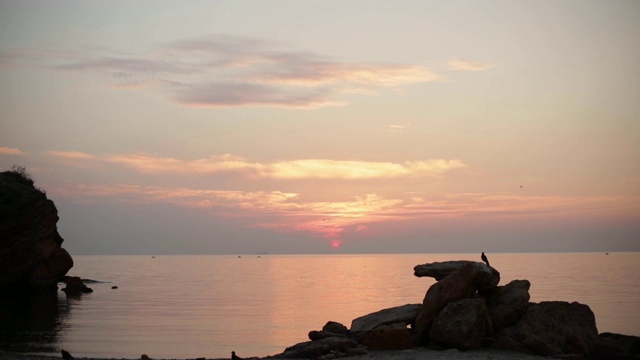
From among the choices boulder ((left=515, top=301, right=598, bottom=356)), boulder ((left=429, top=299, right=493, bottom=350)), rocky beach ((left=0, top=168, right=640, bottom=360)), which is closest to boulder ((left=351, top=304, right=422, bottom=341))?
rocky beach ((left=0, top=168, right=640, bottom=360))

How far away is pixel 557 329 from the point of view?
29.1m

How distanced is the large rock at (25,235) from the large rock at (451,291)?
207ft

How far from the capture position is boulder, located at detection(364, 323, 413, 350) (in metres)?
29.3

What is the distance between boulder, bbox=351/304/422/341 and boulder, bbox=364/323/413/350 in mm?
1646

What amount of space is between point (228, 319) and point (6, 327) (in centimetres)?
1683

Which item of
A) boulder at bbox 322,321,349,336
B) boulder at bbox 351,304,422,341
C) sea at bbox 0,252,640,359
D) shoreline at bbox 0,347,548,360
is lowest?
sea at bbox 0,252,640,359

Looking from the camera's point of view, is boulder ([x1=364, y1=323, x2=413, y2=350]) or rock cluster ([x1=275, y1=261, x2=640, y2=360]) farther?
boulder ([x1=364, y1=323, x2=413, y2=350])

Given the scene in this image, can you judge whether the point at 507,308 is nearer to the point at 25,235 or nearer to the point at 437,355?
the point at 437,355

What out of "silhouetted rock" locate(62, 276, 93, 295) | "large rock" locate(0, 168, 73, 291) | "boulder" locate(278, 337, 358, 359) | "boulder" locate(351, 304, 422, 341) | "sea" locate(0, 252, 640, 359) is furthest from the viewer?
"silhouetted rock" locate(62, 276, 93, 295)

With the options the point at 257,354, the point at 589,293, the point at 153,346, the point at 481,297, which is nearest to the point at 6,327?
the point at 153,346

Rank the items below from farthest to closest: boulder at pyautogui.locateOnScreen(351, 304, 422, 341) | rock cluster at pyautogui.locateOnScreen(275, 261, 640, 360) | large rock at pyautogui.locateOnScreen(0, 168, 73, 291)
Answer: large rock at pyautogui.locateOnScreen(0, 168, 73, 291) → boulder at pyautogui.locateOnScreen(351, 304, 422, 341) → rock cluster at pyautogui.locateOnScreen(275, 261, 640, 360)

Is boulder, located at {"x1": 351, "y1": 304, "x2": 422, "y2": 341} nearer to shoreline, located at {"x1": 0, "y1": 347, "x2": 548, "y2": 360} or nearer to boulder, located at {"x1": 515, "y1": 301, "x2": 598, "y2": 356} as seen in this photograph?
shoreline, located at {"x1": 0, "y1": 347, "x2": 548, "y2": 360}

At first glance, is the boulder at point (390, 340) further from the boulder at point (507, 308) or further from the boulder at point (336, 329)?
the boulder at point (336, 329)

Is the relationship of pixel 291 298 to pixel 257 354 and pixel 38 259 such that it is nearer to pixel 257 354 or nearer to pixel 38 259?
pixel 38 259
